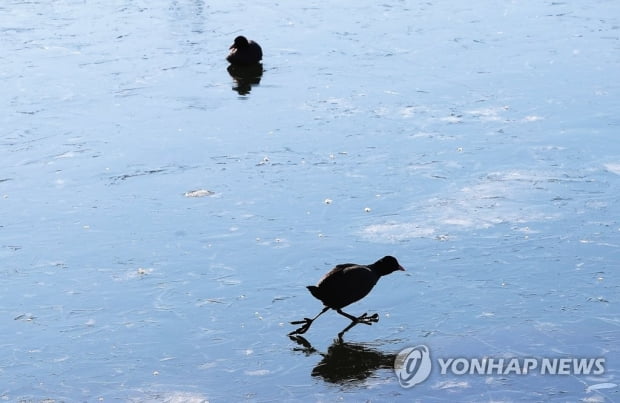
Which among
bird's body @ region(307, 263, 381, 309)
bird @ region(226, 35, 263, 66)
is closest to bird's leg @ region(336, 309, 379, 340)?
bird's body @ region(307, 263, 381, 309)

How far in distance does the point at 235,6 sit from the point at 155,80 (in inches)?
219

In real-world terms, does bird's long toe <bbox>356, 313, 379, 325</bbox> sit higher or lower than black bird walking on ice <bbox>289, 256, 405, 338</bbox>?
lower

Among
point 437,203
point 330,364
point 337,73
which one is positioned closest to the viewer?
point 330,364

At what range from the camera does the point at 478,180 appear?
12.0 metres

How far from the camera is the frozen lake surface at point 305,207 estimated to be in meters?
8.55

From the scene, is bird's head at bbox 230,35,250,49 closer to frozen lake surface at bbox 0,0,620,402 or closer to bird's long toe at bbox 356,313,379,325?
frozen lake surface at bbox 0,0,620,402

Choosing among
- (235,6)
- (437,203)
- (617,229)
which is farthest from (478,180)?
(235,6)

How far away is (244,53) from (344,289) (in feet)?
28.5

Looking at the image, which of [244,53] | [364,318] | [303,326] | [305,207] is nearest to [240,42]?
[244,53]

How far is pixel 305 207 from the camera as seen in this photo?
11.5m

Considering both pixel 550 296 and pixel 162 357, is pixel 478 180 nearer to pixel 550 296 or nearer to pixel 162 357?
pixel 550 296

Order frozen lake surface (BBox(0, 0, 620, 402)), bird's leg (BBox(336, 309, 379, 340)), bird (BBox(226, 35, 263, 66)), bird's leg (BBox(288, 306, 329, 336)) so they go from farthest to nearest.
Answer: bird (BBox(226, 35, 263, 66))
bird's leg (BBox(336, 309, 379, 340))
bird's leg (BBox(288, 306, 329, 336))
frozen lake surface (BBox(0, 0, 620, 402))

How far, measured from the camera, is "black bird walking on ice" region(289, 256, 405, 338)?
29.3ft

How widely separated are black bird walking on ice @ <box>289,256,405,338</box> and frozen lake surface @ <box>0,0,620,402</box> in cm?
14
